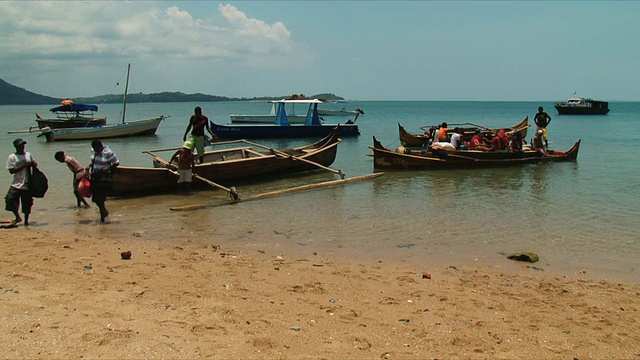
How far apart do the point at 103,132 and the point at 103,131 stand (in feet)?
→ 0.23

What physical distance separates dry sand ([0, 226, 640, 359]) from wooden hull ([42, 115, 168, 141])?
1057 inches

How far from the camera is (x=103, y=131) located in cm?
3331

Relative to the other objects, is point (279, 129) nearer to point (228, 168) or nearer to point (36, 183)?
point (228, 168)

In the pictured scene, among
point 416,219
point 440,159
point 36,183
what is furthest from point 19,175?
point 440,159

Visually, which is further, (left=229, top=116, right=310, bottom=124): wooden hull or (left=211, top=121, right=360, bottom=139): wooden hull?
(left=229, top=116, right=310, bottom=124): wooden hull

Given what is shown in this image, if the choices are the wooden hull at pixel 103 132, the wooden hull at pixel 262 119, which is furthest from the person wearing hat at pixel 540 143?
the wooden hull at pixel 103 132

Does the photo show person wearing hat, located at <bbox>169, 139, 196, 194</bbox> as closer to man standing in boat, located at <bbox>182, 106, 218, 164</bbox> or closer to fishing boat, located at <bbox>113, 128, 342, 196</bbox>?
fishing boat, located at <bbox>113, 128, 342, 196</bbox>

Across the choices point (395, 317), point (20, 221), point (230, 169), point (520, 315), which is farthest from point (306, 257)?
point (230, 169)

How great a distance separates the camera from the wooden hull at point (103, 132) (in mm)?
31766

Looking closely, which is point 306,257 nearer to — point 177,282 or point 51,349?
point 177,282

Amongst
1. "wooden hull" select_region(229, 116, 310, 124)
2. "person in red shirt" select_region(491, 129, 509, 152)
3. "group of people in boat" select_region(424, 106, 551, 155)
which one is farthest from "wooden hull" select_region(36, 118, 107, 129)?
"person in red shirt" select_region(491, 129, 509, 152)

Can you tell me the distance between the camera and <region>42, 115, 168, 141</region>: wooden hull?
31766 mm

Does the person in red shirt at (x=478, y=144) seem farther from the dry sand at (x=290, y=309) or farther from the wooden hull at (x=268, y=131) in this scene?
the wooden hull at (x=268, y=131)

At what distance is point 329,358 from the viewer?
164 inches
